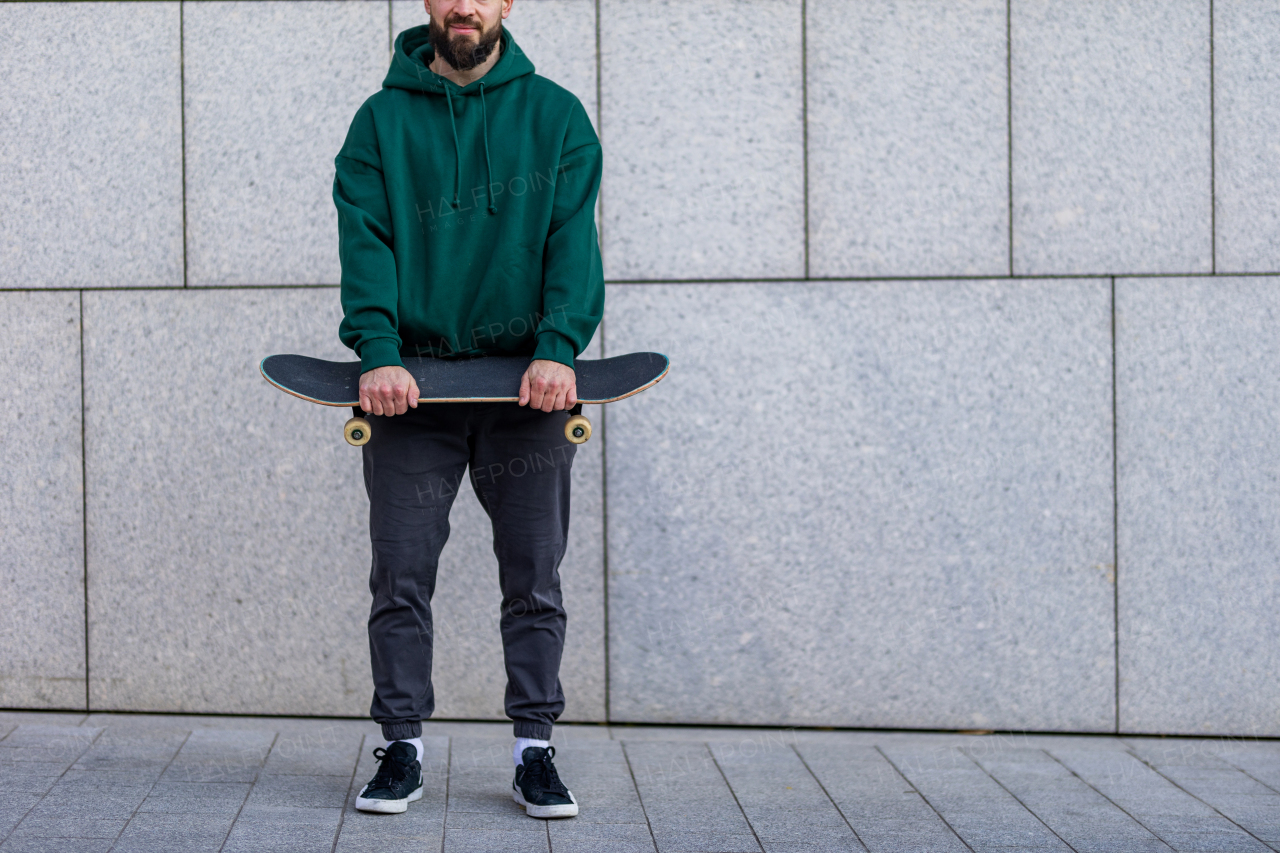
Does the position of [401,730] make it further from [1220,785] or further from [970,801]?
[1220,785]

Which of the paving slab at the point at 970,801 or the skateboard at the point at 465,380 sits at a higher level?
the skateboard at the point at 465,380

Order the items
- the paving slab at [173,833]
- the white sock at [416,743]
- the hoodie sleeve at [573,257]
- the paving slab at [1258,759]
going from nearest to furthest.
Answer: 1. the paving slab at [173,833]
2. the hoodie sleeve at [573,257]
3. the white sock at [416,743]
4. the paving slab at [1258,759]

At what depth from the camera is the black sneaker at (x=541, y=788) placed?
284 cm

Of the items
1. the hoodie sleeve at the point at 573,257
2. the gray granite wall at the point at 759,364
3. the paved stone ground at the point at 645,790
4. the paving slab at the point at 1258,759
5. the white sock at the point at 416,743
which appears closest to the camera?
the paved stone ground at the point at 645,790

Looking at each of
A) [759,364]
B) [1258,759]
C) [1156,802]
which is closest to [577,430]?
[759,364]

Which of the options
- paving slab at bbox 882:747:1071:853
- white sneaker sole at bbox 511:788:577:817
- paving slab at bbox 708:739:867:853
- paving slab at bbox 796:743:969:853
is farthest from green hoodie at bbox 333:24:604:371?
paving slab at bbox 882:747:1071:853

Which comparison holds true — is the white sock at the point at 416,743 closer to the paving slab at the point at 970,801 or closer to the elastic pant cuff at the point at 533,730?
the elastic pant cuff at the point at 533,730

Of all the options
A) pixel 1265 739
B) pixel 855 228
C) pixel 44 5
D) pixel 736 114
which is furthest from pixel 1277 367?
pixel 44 5

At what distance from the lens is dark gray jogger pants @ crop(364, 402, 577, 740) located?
9.53ft

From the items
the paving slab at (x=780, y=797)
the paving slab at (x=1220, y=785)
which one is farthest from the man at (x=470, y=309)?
the paving slab at (x=1220, y=785)

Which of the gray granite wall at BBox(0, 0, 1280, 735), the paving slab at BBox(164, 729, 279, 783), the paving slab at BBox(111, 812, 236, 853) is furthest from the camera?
the gray granite wall at BBox(0, 0, 1280, 735)

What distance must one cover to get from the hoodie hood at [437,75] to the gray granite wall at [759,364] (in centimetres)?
86

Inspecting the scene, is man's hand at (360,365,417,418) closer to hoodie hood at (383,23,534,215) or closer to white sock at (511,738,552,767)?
hoodie hood at (383,23,534,215)

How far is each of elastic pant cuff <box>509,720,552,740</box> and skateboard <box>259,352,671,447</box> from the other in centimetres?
81
